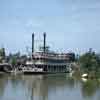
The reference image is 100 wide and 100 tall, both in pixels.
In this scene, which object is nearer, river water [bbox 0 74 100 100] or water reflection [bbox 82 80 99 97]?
river water [bbox 0 74 100 100]

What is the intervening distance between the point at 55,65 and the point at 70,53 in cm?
1478

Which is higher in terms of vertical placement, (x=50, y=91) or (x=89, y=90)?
(x=89, y=90)

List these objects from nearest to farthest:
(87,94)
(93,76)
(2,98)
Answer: (2,98), (87,94), (93,76)

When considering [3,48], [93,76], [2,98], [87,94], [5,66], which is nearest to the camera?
[2,98]

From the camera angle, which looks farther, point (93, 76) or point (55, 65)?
point (55, 65)

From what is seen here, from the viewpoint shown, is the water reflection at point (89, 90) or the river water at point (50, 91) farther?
the water reflection at point (89, 90)

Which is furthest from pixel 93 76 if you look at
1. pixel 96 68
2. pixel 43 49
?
pixel 43 49

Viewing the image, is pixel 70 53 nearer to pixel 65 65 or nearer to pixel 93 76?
pixel 65 65

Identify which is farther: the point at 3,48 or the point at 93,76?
the point at 3,48

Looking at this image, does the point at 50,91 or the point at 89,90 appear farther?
the point at 50,91

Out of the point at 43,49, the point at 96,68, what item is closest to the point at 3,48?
the point at 43,49

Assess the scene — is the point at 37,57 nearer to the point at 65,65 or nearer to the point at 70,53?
the point at 65,65

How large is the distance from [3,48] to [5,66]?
56.1 feet

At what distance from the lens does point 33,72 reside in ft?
240
